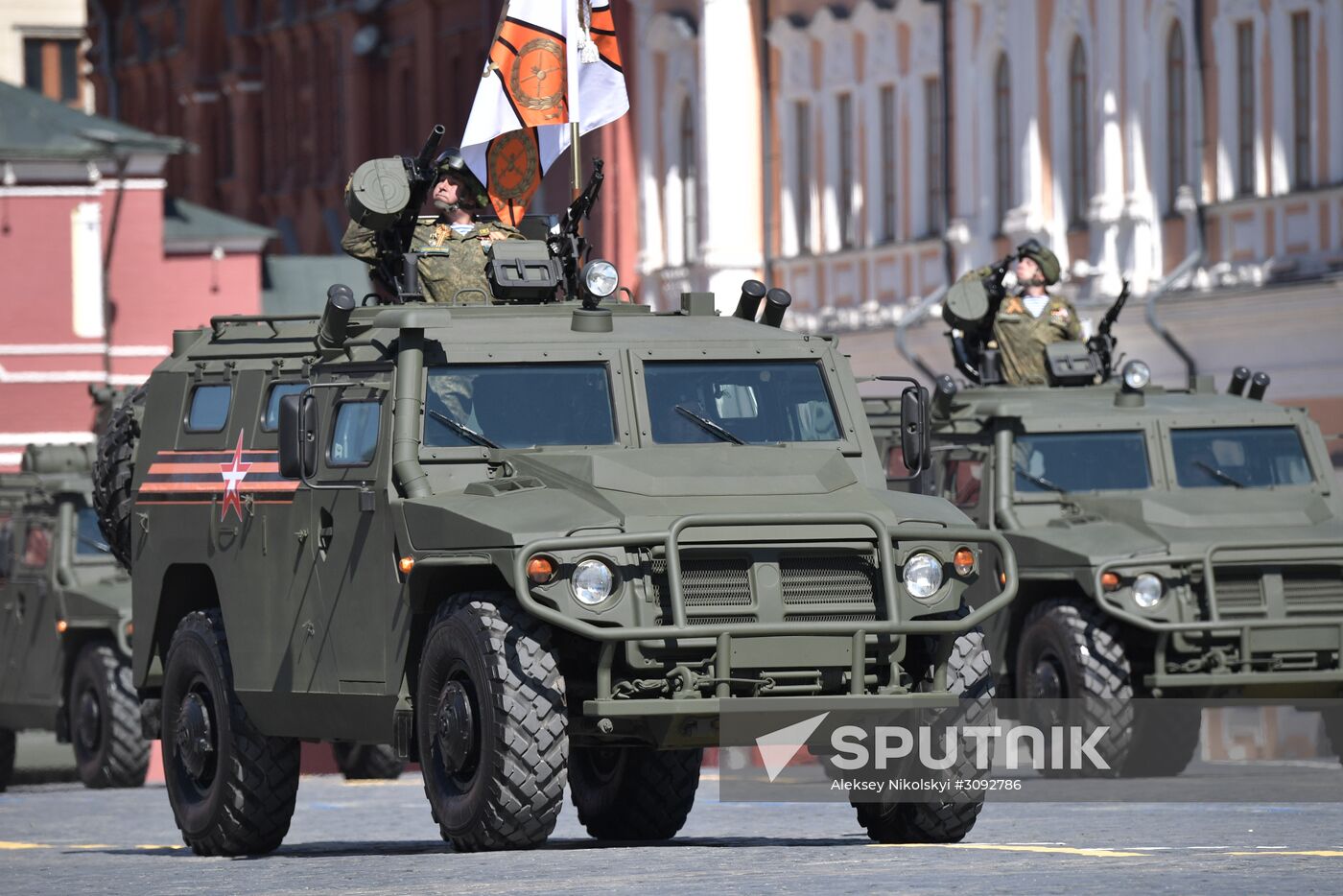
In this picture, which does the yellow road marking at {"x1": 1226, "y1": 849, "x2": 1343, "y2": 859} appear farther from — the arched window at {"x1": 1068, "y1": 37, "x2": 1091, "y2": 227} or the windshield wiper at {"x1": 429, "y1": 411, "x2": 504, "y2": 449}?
the arched window at {"x1": 1068, "y1": 37, "x2": 1091, "y2": 227}

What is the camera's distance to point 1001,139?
124 feet

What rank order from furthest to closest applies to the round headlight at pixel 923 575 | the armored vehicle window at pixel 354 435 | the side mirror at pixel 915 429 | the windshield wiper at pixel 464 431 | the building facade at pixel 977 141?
the building facade at pixel 977 141, the side mirror at pixel 915 429, the armored vehicle window at pixel 354 435, the windshield wiper at pixel 464 431, the round headlight at pixel 923 575

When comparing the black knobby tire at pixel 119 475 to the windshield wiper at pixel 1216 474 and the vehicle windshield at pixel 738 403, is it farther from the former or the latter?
the windshield wiper at pixel 1216 474

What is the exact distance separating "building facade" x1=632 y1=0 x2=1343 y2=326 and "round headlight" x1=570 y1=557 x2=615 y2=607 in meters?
19.3

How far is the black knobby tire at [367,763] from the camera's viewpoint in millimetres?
24000

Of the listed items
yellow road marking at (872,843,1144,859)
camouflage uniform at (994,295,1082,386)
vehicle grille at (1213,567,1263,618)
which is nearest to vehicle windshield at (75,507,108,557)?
camouflage uniform at (994,295,1082,386)

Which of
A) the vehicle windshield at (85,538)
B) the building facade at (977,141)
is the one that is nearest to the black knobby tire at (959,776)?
the vehicle windshield at (85,538)

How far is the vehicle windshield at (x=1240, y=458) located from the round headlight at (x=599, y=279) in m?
6.49

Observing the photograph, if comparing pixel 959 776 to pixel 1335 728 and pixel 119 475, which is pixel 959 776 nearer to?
pixel 119 475

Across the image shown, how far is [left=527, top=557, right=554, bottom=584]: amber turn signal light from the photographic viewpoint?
41.6 feet

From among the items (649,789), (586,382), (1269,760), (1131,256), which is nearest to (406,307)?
(586,382)

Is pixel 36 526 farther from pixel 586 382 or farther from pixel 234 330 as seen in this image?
pixel 586 382

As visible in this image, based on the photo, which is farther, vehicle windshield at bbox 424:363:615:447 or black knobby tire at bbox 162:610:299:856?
black knobby tire at bbox 162:610:299:856

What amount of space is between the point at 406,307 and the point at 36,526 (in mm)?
12094
